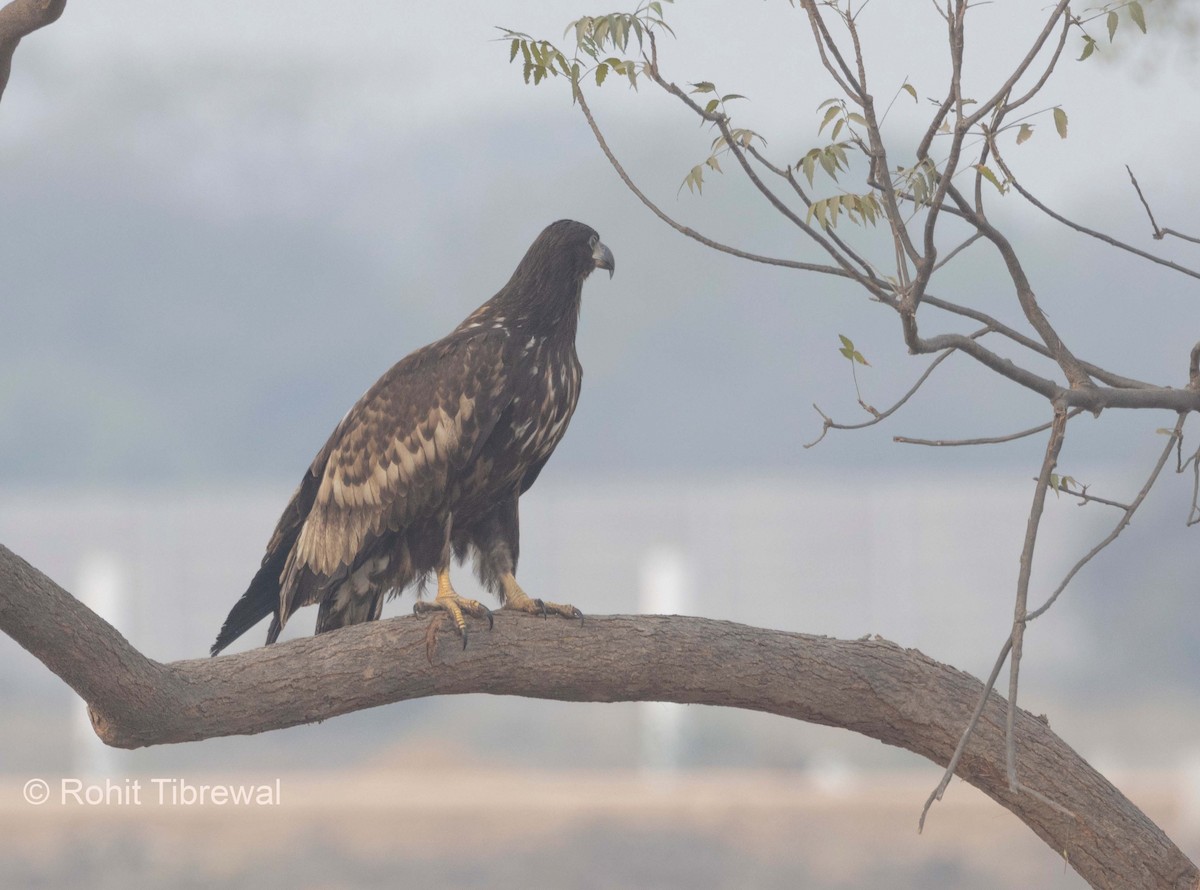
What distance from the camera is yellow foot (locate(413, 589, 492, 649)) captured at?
4488 mm

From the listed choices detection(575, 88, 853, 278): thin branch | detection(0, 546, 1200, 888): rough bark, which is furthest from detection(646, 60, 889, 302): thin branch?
detection(0, 546, 1200, 888): rough bark

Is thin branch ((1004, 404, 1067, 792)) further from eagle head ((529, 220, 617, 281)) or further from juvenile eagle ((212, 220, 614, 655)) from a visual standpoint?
eagle head ((529, 220, 617, 281))

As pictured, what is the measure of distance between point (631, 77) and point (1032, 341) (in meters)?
1.54

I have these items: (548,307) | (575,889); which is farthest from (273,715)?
(575,889)

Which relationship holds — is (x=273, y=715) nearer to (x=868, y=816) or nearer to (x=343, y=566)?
(x=343, y=566)

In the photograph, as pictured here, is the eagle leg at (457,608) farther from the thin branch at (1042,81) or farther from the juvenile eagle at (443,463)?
the thin branch at (1042,81)

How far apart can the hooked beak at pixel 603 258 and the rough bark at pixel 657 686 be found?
138cm

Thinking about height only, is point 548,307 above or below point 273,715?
above

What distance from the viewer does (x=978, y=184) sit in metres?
3.63

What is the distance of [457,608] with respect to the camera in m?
4.52

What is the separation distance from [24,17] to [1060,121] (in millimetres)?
2734

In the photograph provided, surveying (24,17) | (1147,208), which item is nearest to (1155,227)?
(1147,208)

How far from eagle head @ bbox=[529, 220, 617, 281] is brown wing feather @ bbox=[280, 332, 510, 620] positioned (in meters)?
0.46

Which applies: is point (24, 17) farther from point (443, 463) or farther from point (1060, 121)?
point (1060, 121)
